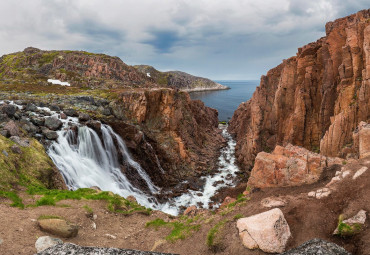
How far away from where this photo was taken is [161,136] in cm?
4994

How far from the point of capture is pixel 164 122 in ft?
168

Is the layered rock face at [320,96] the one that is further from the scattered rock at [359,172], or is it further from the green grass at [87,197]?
the green grass at [87,197]

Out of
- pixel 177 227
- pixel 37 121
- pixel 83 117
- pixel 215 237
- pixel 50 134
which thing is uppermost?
pixel 83 117

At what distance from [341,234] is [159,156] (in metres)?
39.4

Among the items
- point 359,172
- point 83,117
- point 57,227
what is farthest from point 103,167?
point 359,172

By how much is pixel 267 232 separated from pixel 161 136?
4103cm

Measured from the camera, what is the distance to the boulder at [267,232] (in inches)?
383

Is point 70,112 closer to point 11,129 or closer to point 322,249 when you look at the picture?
point 11,129

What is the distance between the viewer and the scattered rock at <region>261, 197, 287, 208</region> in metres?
12.8

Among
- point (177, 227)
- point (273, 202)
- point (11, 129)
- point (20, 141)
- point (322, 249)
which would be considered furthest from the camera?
point (11, 129)

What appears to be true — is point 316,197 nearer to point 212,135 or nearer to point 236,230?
point 236,230

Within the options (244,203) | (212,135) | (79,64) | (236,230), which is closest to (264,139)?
(212,135)

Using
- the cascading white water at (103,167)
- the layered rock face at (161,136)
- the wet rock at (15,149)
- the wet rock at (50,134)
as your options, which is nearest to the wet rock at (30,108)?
the cascading white water at (103,167)

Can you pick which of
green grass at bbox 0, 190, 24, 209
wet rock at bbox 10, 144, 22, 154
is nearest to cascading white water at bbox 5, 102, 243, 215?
wet rock at bbox 10, 144, 22, 154
